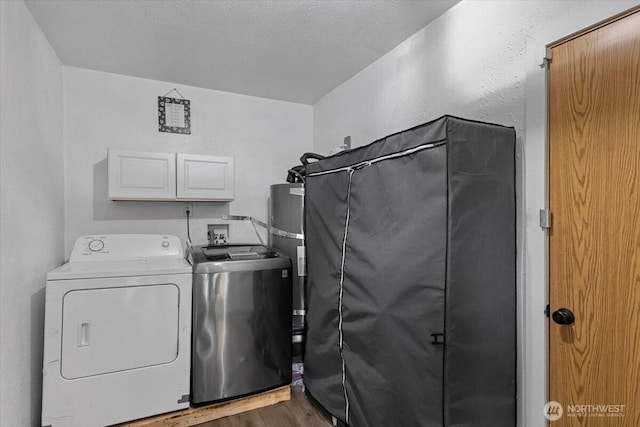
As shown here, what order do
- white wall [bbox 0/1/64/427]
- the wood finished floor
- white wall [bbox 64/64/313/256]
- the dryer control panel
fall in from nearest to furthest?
white wall [bbox 0/1/64/427], the wood finished floor, the dryer control panel, white wall [bbox 64/64/313/256]

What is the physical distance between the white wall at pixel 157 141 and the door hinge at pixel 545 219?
7.90ft

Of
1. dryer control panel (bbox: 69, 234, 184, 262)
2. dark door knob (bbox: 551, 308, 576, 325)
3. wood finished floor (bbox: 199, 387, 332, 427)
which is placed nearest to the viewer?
dark door knob (bbox: 551, 308, 576, 325)

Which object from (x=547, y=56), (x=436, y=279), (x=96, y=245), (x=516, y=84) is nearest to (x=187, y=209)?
(x=96, y=245)

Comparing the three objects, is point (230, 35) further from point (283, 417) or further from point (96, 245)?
point (283, 417)

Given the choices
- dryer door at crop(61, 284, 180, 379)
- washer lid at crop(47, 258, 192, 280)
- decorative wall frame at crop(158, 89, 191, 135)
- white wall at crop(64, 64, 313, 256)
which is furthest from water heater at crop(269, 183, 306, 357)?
decorative wall frame at crop(158, 89, 191, 135)

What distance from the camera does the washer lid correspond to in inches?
74.5

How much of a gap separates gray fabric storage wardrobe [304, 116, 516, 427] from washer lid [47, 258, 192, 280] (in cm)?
121

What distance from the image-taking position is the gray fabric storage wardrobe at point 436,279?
1311mm

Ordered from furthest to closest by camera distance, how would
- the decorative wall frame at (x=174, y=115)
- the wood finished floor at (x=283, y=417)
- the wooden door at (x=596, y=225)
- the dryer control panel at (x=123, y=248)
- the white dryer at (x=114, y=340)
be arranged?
the decorative wall frame at (x=174, y=115) < the dryer control panel at (x=123, y=248) < the wood finished floor at (x=283, y=417) < the white dryer at (x=114, y=340) < the wooden door at (x=596, y=225)

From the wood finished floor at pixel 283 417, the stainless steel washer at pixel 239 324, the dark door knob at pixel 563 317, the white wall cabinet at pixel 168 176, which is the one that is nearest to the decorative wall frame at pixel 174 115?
the white wall cabinet at pixel 168 176

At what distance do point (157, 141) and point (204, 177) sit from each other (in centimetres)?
56

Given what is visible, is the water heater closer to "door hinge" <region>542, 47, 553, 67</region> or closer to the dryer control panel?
the dryer control panel

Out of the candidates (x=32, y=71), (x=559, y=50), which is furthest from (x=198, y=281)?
(x=559, y=50)

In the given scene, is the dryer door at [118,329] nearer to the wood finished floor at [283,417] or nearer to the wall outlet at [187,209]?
the wood finished floor at [283,417]
